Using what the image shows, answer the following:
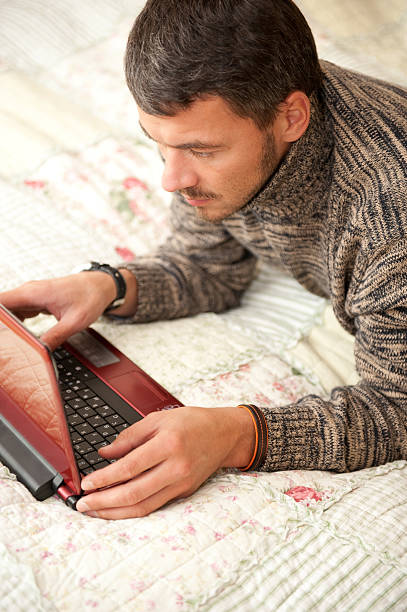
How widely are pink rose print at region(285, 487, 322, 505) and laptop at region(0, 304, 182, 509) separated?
0.21 m

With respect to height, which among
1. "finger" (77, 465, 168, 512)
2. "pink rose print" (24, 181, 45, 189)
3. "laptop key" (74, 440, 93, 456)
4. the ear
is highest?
"pink rose print" (24, 181, 45, 189)

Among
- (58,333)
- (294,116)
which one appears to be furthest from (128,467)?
(294,116)

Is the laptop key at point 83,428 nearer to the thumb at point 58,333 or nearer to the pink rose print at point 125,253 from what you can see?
the thumb at point 58,333

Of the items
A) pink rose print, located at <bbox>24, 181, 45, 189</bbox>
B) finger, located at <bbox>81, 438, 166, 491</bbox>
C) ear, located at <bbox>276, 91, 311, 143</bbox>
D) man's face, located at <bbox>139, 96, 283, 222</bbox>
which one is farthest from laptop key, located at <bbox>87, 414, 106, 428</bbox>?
pink rose print, located at <bbox>24, 181, 45, 189</bbox>

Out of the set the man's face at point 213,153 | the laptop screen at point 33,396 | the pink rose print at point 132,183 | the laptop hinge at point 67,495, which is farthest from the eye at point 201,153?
the pink rose print at point 132,183

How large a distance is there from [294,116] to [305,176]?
92 mm

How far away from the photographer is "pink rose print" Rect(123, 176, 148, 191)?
1478mm

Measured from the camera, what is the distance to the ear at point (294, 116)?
0.91 meters

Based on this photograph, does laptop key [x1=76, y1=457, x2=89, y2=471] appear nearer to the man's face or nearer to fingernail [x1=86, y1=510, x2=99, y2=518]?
fingernail [x1=86, y1=510, x2=99, y2=518]

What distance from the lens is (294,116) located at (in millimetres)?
931

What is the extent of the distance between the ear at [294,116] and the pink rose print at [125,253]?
492 mm

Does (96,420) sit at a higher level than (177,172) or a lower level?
lower

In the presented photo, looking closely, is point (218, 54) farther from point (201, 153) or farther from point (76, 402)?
point (76, 402)

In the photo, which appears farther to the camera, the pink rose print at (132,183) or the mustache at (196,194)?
the pink rose print at (132,183)
